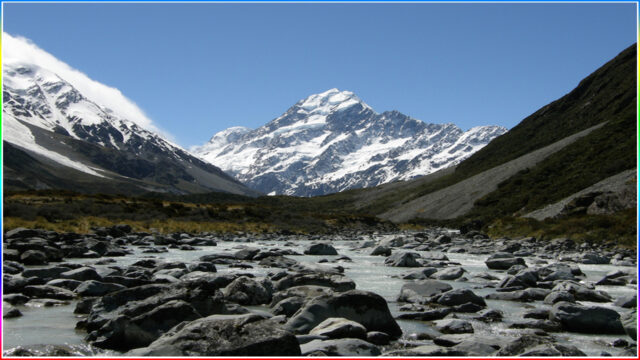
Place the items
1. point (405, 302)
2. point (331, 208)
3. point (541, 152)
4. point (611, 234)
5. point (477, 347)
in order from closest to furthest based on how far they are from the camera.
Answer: point (477, 347)
point (405, 302)
point (611, 234)
point (541, 152)
point (331, 208)

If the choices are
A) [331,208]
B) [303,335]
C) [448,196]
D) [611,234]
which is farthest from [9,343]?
[331,208]

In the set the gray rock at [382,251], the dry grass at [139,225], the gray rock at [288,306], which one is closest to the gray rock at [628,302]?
the gray rock at [288,306]

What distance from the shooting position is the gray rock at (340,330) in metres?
10.0

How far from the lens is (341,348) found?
905 cm

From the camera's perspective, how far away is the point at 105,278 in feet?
54.6

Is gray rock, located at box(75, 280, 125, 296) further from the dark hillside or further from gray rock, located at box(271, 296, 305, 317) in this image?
the dark hillside

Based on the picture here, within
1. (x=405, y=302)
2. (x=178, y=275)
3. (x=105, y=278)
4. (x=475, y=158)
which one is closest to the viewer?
(x=405, y=302)

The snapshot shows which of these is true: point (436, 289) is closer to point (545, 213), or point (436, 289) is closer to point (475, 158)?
point (545, 213)

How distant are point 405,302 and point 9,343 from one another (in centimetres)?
1022

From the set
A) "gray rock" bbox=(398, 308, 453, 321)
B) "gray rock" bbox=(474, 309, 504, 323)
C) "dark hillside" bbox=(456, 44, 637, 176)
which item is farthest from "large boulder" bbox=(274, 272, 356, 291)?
"dark hillside" bbox=(456, 44, 637, 176)

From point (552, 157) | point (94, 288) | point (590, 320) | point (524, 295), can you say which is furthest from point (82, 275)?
point (552, 157)

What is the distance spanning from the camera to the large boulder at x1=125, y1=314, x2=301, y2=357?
26.9 feet

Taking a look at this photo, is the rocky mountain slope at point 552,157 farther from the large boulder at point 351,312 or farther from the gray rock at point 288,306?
the large boulder at point 351,312

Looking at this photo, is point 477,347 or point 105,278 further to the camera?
point 105,278
